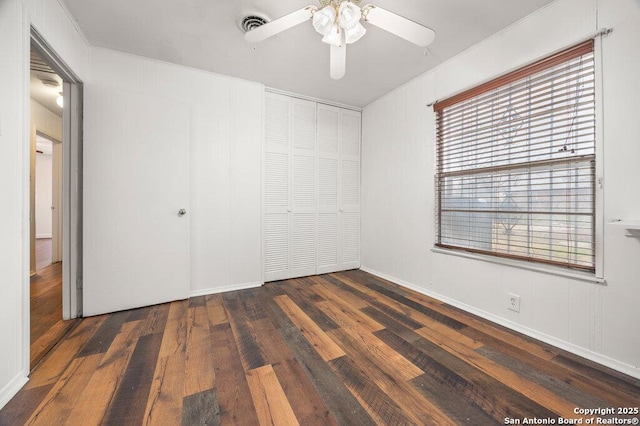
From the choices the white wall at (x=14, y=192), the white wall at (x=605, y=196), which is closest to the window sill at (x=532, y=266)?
the white wall at (x=605, y=196)

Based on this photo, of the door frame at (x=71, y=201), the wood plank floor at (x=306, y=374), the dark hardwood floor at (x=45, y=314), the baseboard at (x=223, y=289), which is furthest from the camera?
the baseboard at (x=223, y=289)

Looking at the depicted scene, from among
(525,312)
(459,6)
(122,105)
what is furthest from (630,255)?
(122,105)

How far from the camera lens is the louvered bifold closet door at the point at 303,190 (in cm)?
349

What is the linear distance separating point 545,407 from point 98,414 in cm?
218

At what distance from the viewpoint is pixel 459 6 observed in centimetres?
193

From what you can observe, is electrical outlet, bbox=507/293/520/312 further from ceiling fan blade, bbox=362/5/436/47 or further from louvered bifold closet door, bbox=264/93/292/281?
louvered bifold closet door, bbox=264/93/292/281

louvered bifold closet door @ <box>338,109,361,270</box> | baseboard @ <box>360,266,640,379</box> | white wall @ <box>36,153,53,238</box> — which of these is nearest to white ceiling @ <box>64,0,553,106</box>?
louvered bifold closet door @ <box>338,109,361,270</box>

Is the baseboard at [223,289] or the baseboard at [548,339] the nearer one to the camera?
the baseboard at [548,339]

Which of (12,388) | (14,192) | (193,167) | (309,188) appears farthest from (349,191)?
(12,388)

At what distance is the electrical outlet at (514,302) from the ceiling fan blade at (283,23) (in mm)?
2527

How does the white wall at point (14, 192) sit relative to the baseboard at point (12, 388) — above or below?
above

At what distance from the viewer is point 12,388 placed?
1.38m

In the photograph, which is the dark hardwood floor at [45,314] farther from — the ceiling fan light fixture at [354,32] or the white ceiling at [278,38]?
the ceiling fan light fixture at [354,32]

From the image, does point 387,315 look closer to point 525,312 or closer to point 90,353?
point 525,312
